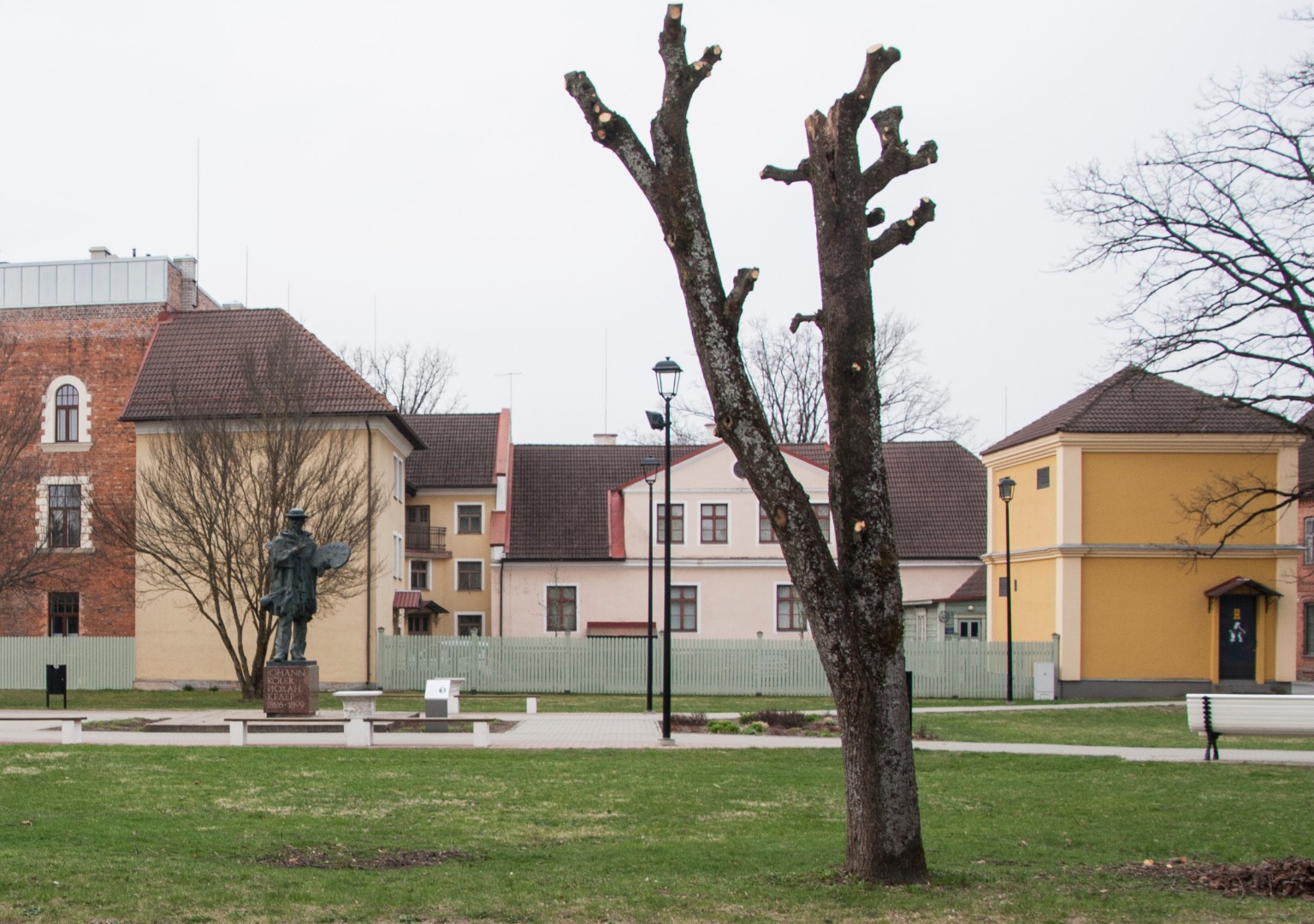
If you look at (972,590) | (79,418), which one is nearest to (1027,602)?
(972,590)

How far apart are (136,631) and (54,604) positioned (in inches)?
146

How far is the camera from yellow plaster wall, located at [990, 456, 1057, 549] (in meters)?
38.2

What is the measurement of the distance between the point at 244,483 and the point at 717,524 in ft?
69.6

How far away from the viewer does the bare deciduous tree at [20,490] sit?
35.1 metres

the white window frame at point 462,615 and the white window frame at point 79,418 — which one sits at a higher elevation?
the white window frame at point 79,418

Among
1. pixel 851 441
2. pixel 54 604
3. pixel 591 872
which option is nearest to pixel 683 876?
pixel 591 872

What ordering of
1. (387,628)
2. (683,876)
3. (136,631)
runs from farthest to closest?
(387,628) < (136,631) < (683,876)

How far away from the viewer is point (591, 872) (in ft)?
31.2

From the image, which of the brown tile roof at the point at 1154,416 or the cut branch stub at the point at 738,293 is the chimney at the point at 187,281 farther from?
the cut branch stub at the point at 738,293

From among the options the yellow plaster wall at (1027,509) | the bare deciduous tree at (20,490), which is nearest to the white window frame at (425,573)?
the bare deciduous tree at (20,490)

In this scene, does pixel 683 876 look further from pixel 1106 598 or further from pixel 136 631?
pixel 136 631

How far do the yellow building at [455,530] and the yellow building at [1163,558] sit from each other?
2212cm

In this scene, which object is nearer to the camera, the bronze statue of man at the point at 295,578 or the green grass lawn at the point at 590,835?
the green grass lawn at the point at 590,835

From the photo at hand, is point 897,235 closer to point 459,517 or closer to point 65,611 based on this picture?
point 65,611
